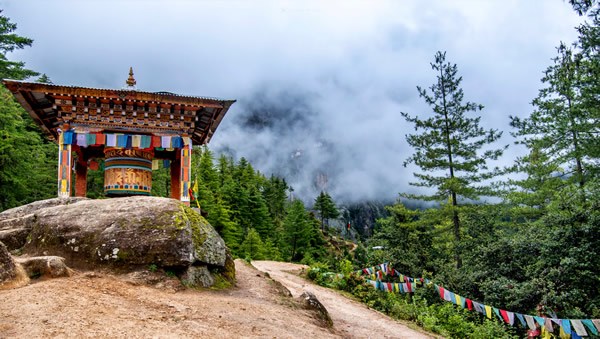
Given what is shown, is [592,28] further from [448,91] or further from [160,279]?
[160,279]

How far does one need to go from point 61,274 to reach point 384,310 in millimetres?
11029

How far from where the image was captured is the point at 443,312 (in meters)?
16.3

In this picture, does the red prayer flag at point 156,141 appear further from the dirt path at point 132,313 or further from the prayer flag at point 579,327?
the prayer flag at point 579,327

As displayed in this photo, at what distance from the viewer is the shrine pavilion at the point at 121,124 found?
588 inches

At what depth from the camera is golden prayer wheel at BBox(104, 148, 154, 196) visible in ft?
50.8

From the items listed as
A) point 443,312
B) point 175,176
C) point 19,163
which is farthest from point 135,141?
point 443,312

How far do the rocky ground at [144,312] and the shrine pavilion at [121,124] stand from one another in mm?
7221

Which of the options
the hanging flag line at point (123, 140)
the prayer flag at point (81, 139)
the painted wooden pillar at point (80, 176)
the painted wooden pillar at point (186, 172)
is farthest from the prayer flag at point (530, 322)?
the painted wooden pillar at point (80, 176)

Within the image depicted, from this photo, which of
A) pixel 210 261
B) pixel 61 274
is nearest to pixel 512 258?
pixel 210 261

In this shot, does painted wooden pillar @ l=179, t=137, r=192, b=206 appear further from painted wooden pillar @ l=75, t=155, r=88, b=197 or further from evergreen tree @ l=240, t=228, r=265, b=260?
evergreen tree @ l=240, t=228, r=265, b=260

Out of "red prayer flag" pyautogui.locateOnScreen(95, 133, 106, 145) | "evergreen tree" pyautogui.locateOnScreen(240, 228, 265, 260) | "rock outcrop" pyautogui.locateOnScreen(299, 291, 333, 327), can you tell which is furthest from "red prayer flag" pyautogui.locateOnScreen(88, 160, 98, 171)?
"evergreen tree" pyautogui.locateOnScreen(240, 228, 265, 260)

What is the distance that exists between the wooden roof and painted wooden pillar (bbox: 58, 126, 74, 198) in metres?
0.51

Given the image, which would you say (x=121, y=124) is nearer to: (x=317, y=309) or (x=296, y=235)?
(x=317, y=309)

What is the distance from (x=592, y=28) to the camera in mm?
13930
